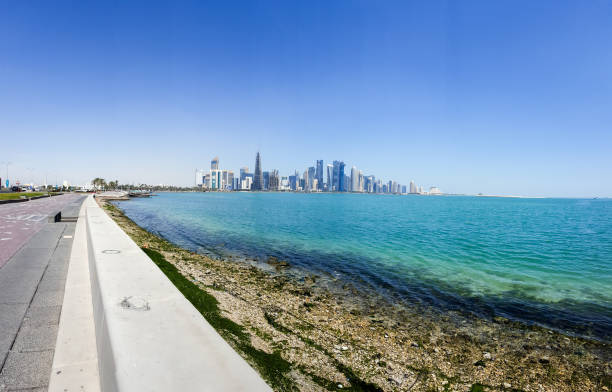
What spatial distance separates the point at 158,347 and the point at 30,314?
4.40 meters

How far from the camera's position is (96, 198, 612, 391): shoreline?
6.08 metres

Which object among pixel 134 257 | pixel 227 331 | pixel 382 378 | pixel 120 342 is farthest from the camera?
pixel 134 257

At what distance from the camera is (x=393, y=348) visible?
7727 mm

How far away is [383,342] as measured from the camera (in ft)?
26.5

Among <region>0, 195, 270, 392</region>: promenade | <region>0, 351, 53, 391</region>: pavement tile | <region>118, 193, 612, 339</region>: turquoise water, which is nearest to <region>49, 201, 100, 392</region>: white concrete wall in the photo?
<region>0, 195, 270, 392</region>: promenade

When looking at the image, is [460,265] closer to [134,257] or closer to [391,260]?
[391,260]

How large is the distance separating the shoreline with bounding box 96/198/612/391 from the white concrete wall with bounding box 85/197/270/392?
6.24 ft

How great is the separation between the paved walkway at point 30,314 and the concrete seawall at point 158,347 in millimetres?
945

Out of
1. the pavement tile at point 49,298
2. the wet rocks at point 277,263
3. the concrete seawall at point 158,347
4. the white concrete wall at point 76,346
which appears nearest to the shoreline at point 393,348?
the concrete seawall at point 158,347

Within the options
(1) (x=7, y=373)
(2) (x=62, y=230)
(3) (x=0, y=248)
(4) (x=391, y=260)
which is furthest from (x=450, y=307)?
(2) (x=62, y=230)

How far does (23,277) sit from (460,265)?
2191cm

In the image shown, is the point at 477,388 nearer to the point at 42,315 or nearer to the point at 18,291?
the point at 42,315

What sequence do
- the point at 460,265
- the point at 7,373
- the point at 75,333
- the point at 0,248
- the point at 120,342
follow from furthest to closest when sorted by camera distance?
the point at 460,265
the point at 0,248
the point at 75,333
the point at 7,373
the point at 120,342

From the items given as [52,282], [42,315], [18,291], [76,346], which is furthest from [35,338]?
[52,282]
